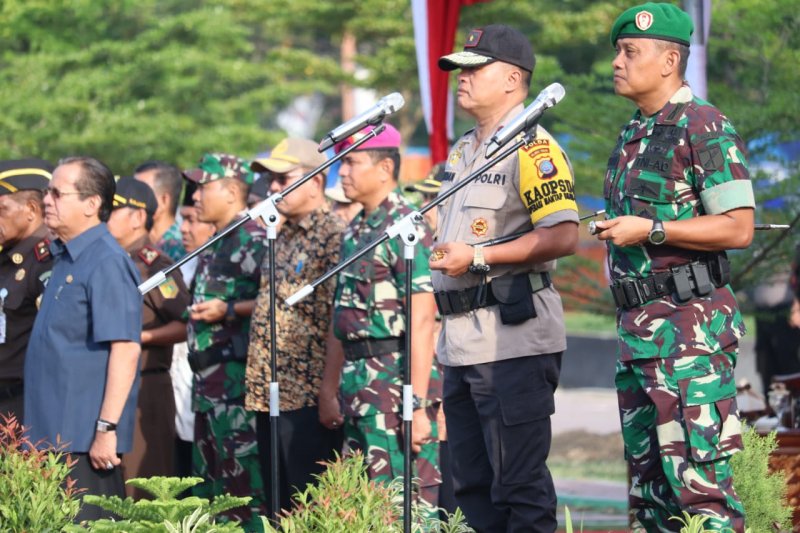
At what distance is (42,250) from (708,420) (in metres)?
3.66

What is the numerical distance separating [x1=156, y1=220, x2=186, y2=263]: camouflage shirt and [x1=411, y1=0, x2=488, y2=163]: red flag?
202 centimetres

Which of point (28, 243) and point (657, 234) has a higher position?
point (28, 243)

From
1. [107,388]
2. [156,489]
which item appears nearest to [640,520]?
[156,489]

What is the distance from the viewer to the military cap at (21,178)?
6.90m

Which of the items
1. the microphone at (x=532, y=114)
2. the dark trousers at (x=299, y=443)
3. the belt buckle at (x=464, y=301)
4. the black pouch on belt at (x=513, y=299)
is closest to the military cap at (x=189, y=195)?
the dark trousers at (x=299, y=443)

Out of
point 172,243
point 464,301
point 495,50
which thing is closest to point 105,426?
point 464,301

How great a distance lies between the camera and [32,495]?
4.36 meters

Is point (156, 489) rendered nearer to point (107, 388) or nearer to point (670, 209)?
point (107, 388)

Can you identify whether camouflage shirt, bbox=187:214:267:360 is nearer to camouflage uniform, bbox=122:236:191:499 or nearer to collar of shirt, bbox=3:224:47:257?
camouflage uniform, bbox=122:236:191:499

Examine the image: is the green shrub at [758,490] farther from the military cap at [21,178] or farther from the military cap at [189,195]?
the military cap at [189,195]

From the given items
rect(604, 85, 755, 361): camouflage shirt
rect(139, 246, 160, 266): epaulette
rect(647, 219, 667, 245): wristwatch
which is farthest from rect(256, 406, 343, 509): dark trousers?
rect(647, 219, 667, 245): wristwatch

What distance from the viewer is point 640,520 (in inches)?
188

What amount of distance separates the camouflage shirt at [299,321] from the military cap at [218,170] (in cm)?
85

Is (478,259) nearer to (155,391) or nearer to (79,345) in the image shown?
(79,345)
